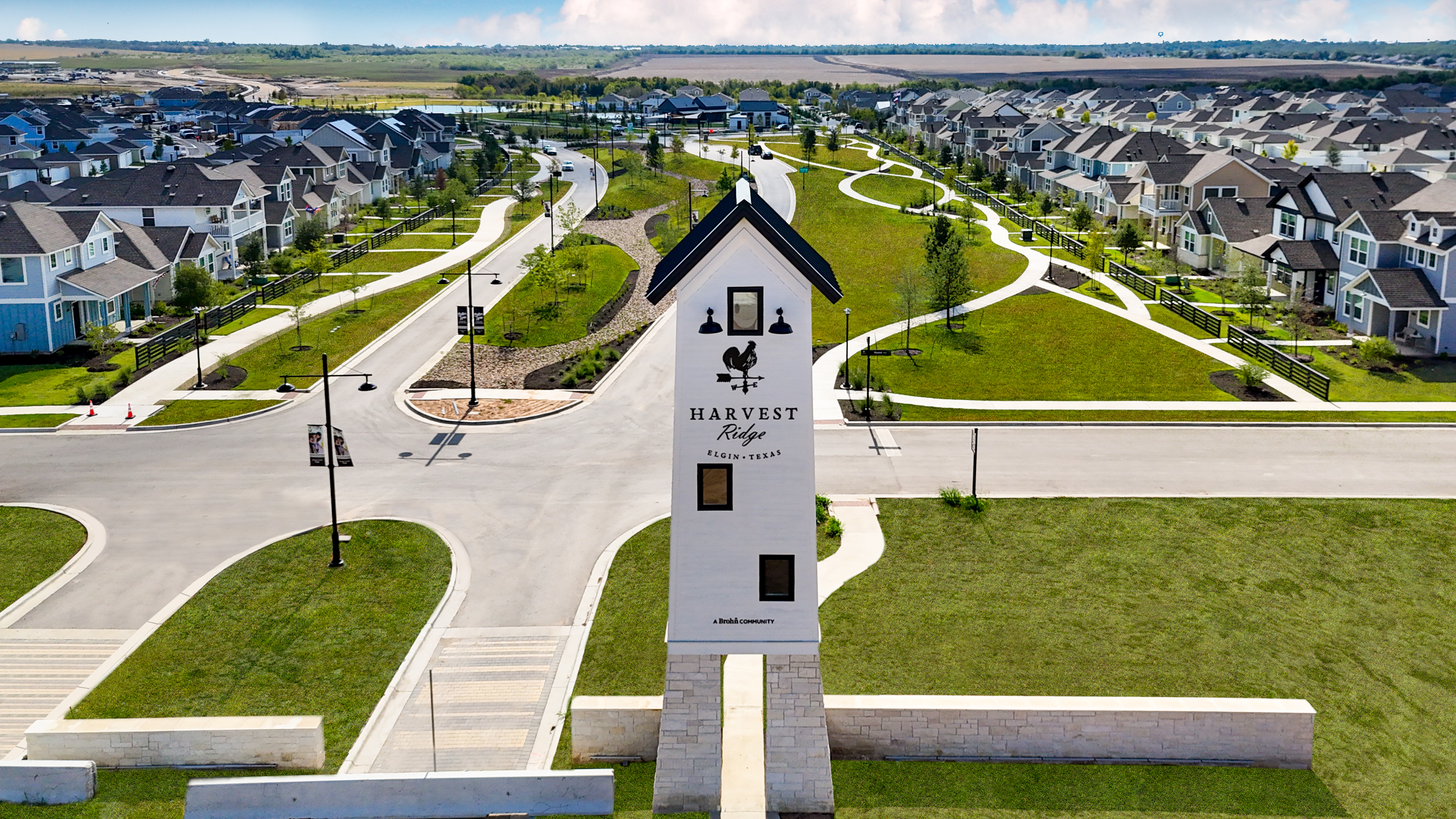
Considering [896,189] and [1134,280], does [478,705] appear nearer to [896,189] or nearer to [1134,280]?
[1134,280]

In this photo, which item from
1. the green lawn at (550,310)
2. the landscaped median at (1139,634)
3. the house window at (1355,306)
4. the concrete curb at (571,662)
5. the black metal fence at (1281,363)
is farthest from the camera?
the green lawn at (550,310)

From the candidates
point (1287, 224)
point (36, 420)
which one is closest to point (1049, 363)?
point (1287, 224)

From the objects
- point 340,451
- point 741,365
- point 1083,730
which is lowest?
point 1083,730

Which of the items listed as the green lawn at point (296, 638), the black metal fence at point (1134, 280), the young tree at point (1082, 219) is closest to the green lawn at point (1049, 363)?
the black metal fence at point (1134, 280)

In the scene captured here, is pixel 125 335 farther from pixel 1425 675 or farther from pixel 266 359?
pixel 1425 675

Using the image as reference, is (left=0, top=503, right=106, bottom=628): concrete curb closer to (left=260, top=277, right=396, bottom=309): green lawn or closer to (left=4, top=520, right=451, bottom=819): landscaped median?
(left=4, top=520, right=451, bottom=819): landscaped median

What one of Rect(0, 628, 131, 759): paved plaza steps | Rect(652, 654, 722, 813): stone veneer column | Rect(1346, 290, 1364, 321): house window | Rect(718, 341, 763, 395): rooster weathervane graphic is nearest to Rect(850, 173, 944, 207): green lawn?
Rect(1346, 290, 1364, 321): house window

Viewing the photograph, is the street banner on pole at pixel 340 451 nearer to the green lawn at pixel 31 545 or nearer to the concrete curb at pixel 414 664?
the concrete curb at pixel 414 664

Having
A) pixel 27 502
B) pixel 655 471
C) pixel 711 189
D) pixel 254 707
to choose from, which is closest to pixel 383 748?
pixel 254 707
